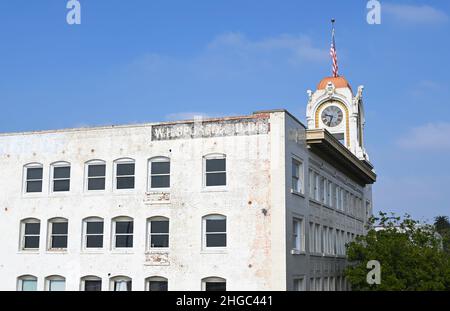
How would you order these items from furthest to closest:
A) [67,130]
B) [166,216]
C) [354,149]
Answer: [354,149] < [67,130] < [166,216]

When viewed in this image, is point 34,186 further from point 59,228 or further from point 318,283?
point 318,283

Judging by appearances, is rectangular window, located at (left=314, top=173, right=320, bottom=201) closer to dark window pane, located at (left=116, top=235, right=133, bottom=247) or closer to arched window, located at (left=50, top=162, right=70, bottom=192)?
dark window pane, located at (left=116, top=235, right=133, bottom=247)

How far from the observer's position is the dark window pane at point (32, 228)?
3587cm

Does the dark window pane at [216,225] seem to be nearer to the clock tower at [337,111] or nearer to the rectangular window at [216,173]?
the rectangular window at [216,173]

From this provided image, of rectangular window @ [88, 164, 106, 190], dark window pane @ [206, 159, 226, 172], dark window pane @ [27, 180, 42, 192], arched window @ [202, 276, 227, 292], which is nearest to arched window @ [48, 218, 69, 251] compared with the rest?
dark window pane @ [27, 180, 42, 192]

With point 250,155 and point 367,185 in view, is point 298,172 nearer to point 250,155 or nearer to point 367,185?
point 250,155

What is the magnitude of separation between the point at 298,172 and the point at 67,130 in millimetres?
13300

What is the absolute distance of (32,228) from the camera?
36000 mm

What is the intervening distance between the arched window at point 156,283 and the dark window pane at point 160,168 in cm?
558

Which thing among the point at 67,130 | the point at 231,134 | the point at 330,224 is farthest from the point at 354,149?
the point at 67,130

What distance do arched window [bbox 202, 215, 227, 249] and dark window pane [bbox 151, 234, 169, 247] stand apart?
2188 millimetres

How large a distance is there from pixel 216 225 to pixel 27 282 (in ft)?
37.6

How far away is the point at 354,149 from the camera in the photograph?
174ft

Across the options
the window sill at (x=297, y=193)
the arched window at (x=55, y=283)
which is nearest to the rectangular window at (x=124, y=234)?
the arched window at (x=55, y=283)
